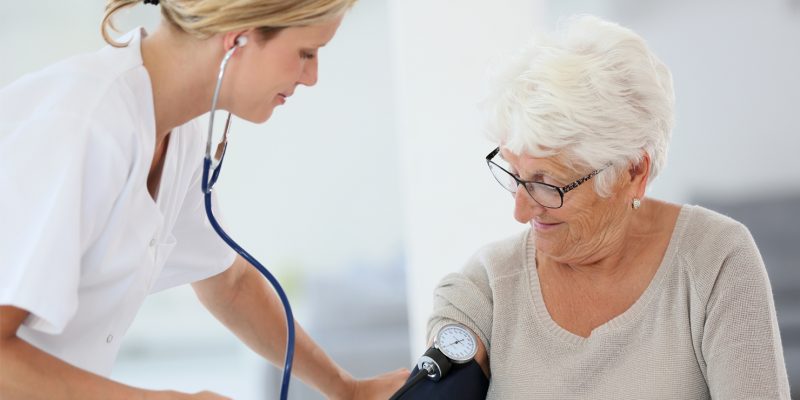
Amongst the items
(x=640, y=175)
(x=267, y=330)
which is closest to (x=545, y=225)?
(x=640, y=175)

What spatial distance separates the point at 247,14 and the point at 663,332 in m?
0.85

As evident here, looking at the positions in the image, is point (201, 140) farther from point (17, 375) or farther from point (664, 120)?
point (664, 120)

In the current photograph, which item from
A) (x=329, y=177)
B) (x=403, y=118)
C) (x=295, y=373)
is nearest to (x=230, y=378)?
(x=329, y=177)

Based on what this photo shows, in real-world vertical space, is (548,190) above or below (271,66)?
below

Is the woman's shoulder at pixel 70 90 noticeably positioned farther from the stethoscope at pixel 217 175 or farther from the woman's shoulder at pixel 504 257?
the woman's shoulder at pixel 504 257

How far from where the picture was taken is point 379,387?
5.35ft

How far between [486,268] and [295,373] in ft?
1.33

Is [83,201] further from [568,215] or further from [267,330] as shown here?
[568,215]

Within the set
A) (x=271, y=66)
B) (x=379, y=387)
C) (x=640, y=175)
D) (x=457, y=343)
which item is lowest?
(x=379, y=387)

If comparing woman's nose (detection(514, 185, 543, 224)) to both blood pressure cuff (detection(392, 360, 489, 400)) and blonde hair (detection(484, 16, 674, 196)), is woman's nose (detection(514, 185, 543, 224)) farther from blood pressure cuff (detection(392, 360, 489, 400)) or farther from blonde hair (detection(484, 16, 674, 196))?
blood pressure cuff (detection(392, 360, 489, 400))

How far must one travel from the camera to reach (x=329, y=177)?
3504mm

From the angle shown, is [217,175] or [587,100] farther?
[587,100]

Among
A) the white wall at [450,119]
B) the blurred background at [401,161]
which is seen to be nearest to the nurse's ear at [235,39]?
the blurred background at [401,161]

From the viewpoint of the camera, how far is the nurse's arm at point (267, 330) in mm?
1623
